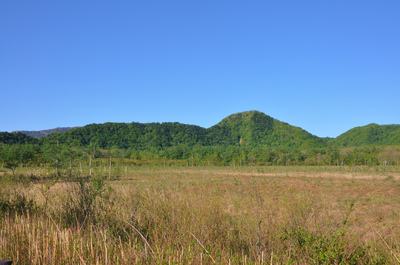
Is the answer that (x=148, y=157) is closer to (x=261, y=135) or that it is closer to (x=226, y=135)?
(x=226, y=135)

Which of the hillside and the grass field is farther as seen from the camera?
the hillside

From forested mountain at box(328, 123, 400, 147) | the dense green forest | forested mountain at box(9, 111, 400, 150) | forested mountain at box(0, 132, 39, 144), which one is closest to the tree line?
the dense green forest

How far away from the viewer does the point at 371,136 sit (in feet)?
529

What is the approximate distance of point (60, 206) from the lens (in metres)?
6.51

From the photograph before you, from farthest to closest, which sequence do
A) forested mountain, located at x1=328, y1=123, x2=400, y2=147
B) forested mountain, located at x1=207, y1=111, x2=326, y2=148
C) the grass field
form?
forested mountain, located at x1=207, y1=111, x2=326, y2=148 → forested mountain, located at x1=328, y1=123, x2=400, y2=147 → the grass field

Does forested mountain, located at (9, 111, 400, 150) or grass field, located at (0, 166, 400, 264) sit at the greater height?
forested mountain, located at (9, 111, 400, 150)

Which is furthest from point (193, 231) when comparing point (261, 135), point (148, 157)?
point (261, 135)

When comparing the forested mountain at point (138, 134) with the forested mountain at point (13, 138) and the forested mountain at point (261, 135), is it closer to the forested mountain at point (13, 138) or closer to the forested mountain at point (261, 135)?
the forested mountain at point (261, 135)

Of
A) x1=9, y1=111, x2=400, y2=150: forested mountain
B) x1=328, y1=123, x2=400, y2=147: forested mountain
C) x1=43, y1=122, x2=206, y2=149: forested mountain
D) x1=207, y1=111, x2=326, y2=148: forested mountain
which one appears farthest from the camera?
x1=207, y1=111, x2=326, y2=148: forested mountain

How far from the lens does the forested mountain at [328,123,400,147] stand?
499 ft

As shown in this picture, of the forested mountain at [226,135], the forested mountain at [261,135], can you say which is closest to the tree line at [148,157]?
the forested mountain at [226,135]

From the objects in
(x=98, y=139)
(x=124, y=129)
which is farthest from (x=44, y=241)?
(x=124, y=129)

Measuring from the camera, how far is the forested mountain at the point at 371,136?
152125 millimetres

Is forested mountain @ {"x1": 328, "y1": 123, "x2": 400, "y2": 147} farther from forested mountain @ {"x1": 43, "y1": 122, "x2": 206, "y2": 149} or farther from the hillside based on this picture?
forested mountain @ {"x1": 43, "y1": 122, "x2": 206, "y2": 149}
